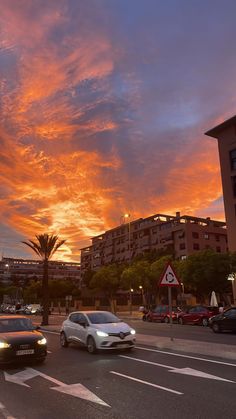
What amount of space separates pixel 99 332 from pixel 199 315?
19.5m

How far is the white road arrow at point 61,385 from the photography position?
803 cm

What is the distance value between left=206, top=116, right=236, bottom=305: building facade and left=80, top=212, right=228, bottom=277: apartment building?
2672cm

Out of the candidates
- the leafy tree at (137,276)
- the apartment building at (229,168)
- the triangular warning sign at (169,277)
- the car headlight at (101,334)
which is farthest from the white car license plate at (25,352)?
the leafy tree at (137,276)

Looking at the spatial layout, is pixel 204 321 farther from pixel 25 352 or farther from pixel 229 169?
pixel 229 169

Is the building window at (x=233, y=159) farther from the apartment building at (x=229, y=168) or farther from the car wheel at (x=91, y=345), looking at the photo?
the car wheel at (x=91, y=345)

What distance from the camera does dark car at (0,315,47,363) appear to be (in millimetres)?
11234

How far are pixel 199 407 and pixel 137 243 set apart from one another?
104840 millimetres

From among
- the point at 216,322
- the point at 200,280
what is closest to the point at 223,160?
the point at 200,280

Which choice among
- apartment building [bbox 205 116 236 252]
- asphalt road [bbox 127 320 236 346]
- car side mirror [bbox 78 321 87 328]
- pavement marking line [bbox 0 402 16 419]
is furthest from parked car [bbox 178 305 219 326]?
pavement marking line [bbox 0 402 16 419]

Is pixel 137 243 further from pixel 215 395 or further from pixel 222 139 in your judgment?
pixel 215 395

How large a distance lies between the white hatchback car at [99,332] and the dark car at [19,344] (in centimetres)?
217

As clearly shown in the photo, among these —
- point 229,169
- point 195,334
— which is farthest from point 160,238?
point 195,334

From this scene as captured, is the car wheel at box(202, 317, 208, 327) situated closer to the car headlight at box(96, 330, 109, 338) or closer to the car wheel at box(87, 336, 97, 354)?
the car wheel at box(87, 336, 97, 354)

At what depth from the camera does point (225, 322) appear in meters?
23.7
